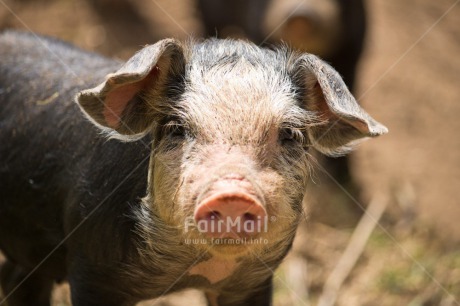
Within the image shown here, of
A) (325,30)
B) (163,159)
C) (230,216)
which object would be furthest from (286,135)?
(325,30)

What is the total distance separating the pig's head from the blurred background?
4.99ft

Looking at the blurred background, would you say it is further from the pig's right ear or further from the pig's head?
the pig's right ear

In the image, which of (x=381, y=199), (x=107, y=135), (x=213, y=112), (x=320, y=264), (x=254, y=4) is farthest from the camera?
(x=254, y=4)

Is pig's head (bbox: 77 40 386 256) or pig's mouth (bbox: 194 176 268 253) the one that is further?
pig's head (bbox: 77 40 386 256)

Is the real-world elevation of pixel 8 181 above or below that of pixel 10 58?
below

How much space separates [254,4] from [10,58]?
3.43 meters

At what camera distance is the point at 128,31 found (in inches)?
323

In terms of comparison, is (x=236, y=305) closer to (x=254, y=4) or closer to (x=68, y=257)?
(x=68, y=257)

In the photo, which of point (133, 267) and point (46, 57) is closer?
point (133, 267)

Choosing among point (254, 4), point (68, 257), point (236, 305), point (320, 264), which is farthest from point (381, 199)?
point (68, 257)

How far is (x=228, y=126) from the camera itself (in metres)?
2.94

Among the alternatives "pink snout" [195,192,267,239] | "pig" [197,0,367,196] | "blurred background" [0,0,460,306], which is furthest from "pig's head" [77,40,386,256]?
"pig" [197,0,367,196]

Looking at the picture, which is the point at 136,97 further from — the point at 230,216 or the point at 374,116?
the point at 374,116

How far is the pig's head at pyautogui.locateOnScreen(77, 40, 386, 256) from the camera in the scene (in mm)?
2777
